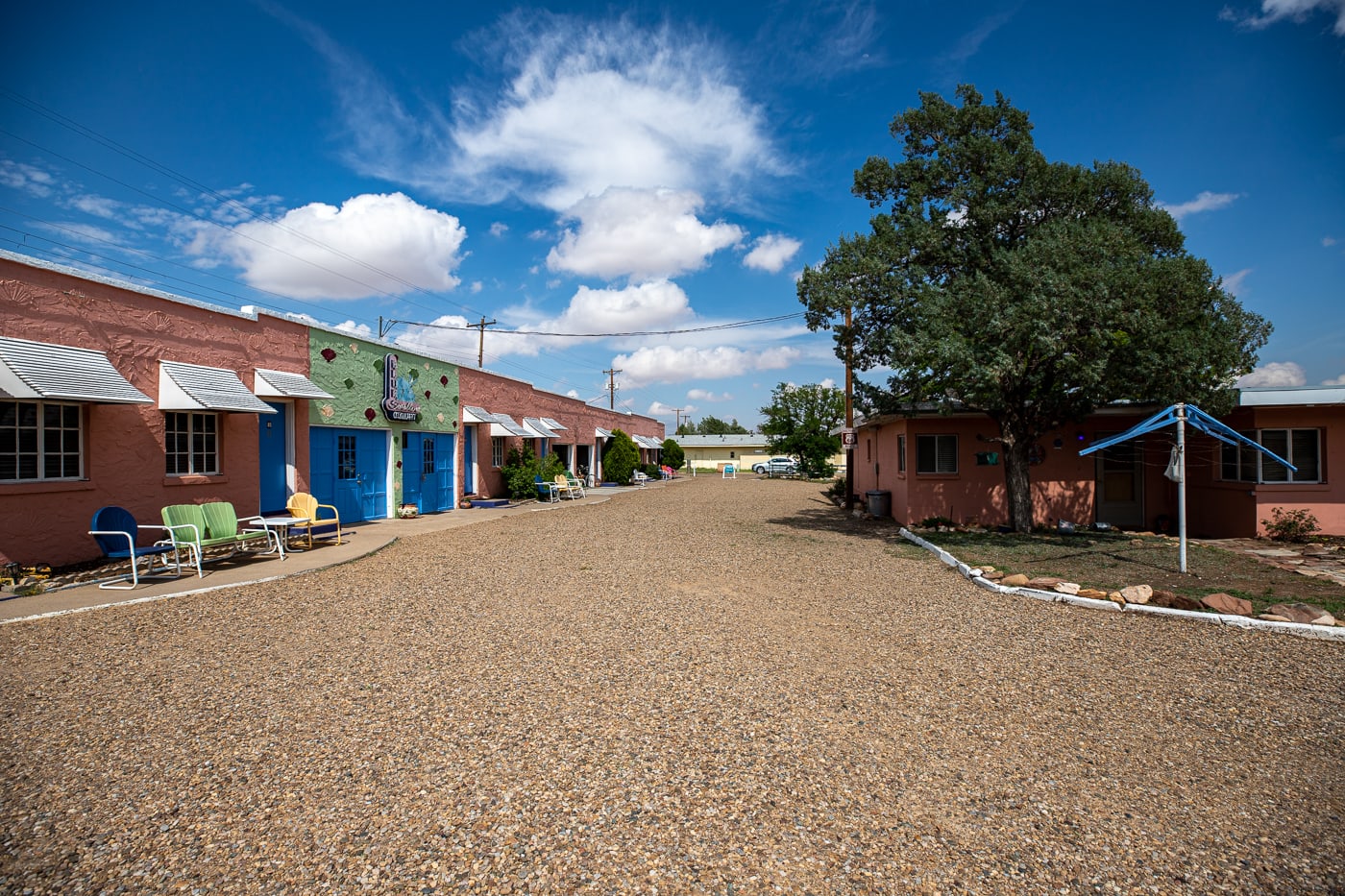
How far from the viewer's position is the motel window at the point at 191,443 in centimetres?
1014

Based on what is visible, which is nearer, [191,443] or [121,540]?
[121,540]

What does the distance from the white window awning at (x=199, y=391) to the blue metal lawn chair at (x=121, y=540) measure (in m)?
1.76

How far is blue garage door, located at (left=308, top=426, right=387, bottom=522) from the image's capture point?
45.2ft

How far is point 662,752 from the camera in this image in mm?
3883

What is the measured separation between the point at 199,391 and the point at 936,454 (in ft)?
46.9

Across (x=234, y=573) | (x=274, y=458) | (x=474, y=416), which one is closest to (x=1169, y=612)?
(x=234, y=573)

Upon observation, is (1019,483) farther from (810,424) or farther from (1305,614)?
(810,424)

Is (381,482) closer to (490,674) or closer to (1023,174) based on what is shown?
(490,674)

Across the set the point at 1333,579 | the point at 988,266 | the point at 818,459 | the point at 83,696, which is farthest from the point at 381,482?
the point at 818,459

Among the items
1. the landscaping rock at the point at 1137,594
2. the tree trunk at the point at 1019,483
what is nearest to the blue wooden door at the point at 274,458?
the landscaping rock at the point at 1137,594

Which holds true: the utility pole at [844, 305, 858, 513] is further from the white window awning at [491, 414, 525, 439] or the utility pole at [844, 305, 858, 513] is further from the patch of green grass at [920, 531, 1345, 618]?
the white window awning at [491, 414, 525, 439]

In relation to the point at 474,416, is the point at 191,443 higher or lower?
lower

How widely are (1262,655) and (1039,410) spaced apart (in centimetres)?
834

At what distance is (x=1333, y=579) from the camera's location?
8727 millimetres
